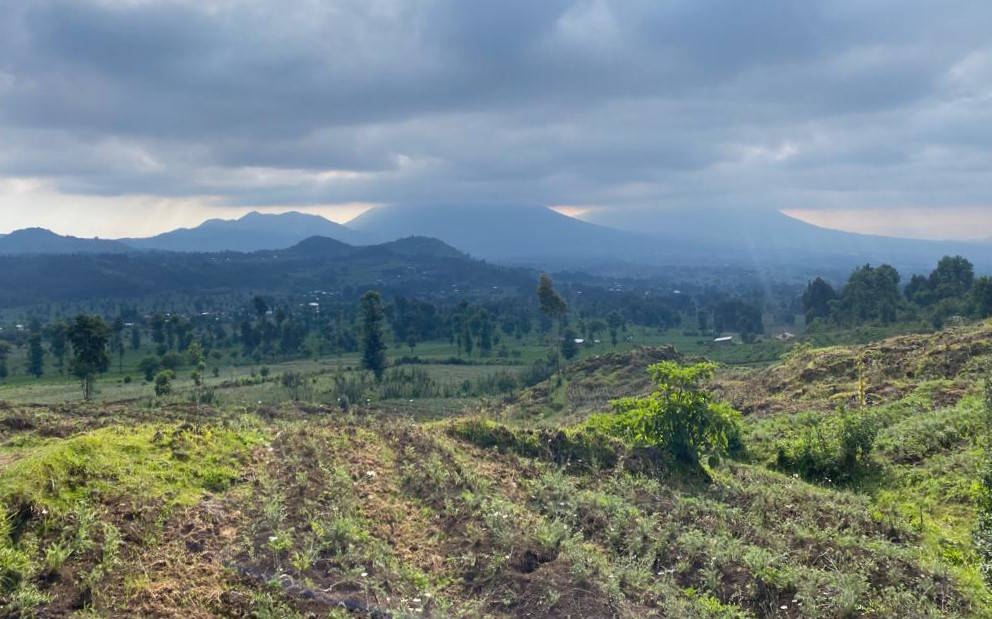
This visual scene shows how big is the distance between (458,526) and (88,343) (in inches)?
1565

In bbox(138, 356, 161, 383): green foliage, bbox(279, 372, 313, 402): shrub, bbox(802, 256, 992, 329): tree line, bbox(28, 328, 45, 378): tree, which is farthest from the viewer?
bbox(28, 328, 45, 378): tree

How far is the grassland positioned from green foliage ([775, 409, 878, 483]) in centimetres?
33

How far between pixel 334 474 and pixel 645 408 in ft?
26.8

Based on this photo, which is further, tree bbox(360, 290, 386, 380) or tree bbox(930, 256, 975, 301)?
tree bbox(930, 256, 975, 301)

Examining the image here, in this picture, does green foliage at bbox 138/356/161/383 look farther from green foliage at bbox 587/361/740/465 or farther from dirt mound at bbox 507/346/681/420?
green foliage at bbox 587/361/740/465

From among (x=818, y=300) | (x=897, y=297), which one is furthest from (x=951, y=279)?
(x=818, y=300)

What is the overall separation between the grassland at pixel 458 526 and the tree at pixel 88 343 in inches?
1098

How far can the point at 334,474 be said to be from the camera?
11.9 metres

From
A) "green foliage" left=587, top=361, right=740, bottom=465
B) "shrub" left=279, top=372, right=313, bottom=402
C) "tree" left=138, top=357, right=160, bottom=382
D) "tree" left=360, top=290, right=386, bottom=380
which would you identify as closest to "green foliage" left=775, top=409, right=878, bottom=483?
"green foliage" left=587, top=361, right=740, bottom=465

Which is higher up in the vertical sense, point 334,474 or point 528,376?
point 334,474

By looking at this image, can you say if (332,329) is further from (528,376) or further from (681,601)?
(681,601)

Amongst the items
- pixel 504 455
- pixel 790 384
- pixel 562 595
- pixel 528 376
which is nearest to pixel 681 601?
pixel 562 595

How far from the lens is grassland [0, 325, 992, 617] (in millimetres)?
8133

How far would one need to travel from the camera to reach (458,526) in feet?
34.4
